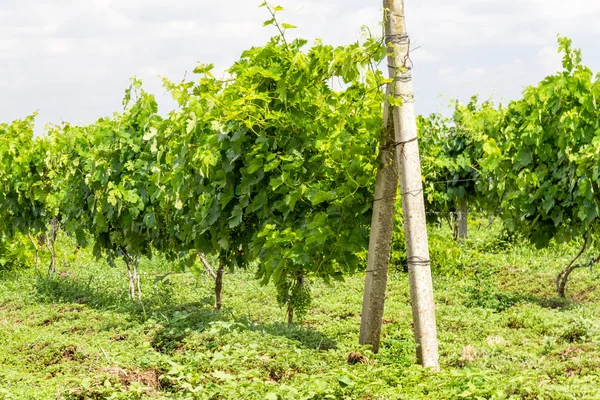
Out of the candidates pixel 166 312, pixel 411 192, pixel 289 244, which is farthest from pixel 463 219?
pixel 411 192

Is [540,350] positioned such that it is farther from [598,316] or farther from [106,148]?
[106,148]

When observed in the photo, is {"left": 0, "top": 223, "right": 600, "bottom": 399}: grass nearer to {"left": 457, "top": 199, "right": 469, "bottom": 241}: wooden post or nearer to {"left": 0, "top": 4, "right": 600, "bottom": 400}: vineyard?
{"left": 0, "top": 4, "right": 600, "bottom": 400}: vineyard

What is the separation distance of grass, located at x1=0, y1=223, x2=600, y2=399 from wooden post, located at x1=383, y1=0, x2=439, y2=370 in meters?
0.28

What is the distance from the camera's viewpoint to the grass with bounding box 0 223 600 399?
207 inches

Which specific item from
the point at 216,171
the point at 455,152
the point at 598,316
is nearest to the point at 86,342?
the point at 216,171

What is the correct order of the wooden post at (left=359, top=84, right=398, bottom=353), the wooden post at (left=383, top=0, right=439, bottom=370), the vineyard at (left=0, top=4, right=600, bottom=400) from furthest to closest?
the wooden post at (left=359, top=84, right=398, bottom=353)
the wooden post at (left=383, top=0, right=439, bottom=370)
the vineyard at (left=0, top=4, right=600, bottom=400)

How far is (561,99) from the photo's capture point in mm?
10234

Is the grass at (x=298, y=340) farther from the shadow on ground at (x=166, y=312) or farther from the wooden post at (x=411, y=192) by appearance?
the wooden post at (x=411, y=192)

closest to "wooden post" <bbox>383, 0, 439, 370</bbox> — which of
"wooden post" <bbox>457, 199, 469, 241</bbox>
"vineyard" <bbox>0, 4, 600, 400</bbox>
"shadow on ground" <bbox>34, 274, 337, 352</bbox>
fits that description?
"vineyard" <bbox>0, 4, 600, 400</bbox>

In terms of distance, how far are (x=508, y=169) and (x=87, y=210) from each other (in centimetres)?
661

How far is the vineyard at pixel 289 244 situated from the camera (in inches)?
233

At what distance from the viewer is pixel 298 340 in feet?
22.9

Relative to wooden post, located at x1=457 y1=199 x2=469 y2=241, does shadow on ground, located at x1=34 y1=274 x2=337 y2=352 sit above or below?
below

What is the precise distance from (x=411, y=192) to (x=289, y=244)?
1419 millimetres
